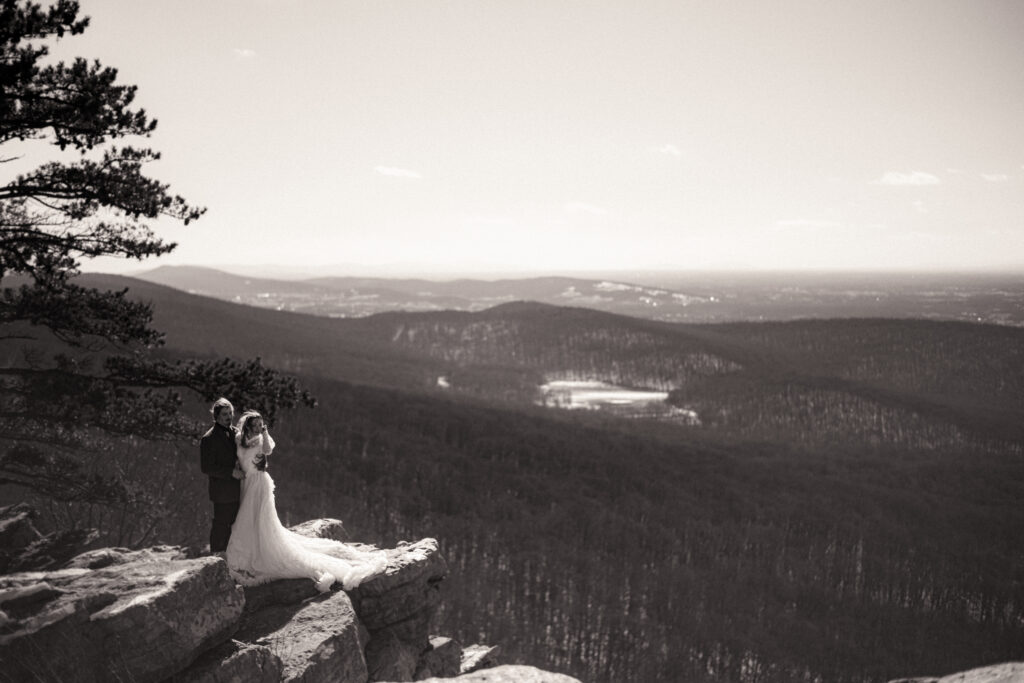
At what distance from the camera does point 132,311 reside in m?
19.1

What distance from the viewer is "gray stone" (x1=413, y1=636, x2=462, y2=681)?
1692 centimetres

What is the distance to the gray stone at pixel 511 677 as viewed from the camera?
11227 mm

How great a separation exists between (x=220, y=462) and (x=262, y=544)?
80.9 inches

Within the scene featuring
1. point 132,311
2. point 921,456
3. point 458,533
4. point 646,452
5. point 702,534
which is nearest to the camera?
point 132,311

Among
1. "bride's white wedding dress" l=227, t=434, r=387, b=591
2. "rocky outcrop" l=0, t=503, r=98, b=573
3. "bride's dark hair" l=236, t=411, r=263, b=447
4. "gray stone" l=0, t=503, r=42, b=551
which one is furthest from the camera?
"gray stone" l=0, t=503, r=42, b=551

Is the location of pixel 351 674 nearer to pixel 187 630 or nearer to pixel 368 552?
pixel 187 630

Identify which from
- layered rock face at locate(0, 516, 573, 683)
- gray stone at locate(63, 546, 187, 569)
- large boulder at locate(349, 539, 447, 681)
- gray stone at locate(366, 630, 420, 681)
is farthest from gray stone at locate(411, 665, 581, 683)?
gray stone at locate(63, 546, 187, 569)

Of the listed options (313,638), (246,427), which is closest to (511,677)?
(313,638)

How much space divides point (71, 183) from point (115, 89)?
2.71 metres

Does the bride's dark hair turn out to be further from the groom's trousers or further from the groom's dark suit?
the groom's trousers

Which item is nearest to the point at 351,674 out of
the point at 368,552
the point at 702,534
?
the point at 368,552

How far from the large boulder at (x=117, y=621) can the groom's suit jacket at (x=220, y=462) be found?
7.80 feet

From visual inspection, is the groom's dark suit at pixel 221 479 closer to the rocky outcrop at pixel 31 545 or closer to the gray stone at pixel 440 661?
the rocky outcrop at pixel 31 545

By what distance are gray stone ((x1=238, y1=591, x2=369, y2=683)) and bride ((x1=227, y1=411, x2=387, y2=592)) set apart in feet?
2.52
